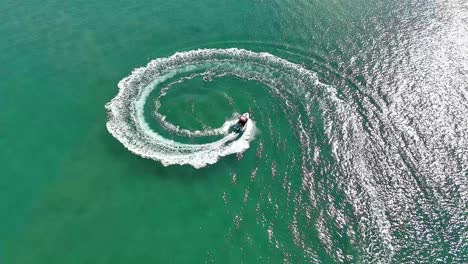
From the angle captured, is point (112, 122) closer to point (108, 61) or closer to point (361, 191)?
point (108, 61)

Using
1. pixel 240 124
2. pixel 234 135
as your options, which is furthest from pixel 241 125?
pixel 234 135

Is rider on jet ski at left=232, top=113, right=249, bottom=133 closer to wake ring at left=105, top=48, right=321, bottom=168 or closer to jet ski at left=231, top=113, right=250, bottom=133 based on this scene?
jet ski at left=231, top=113, right=250, bottom=133

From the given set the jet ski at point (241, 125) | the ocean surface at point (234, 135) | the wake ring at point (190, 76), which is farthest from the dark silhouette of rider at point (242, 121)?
the ocean surface at point (234, 135)

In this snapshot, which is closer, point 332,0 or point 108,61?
point 108,61

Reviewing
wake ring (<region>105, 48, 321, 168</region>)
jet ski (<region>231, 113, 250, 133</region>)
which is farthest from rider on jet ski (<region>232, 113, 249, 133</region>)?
wake ring (<region>105, 48, 321, 168</region>)

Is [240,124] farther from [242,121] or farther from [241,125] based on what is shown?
[242,121]

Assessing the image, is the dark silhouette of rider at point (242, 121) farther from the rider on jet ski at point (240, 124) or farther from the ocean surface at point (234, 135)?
the ocean surface at point (234, 135)

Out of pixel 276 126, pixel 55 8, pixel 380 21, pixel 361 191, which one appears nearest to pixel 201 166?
pixel 276 126
